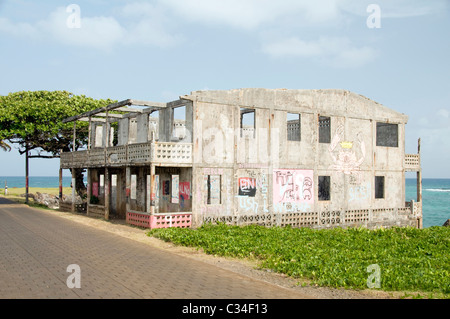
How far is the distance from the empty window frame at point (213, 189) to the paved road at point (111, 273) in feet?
18.3

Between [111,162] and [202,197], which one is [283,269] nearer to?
[202,197]

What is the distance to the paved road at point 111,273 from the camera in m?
9.01

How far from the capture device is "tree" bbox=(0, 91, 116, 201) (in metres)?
35.4

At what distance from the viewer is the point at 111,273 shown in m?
10.8

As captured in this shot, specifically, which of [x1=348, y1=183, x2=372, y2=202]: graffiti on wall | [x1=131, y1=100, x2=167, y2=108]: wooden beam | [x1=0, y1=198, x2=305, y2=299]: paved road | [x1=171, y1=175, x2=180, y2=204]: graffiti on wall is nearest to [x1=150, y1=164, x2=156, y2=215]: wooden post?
[x1=171, y1=175, x2=180, y2=204]: graffiti on wall

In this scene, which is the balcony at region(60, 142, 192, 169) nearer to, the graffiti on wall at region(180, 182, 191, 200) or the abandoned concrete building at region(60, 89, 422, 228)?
the abandoned concrete building at region(60, 89, 422, 228)

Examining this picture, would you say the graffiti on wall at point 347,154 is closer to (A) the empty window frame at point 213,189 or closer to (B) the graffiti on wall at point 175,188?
(A) the empty window frame at point 213,189

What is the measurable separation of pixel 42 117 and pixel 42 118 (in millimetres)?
151

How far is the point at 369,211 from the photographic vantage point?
87.5 feet

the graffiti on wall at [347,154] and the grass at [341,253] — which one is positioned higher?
the graffiti on wall at [347,154]

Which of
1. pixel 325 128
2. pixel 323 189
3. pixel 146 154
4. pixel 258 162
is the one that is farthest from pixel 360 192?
pixel 146 154

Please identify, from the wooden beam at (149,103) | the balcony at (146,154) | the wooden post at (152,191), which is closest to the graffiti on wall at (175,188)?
the balcony at (146,154)

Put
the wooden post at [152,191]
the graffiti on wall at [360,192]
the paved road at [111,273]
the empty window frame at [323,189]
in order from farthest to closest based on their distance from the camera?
the empty window frame at [323,189]
the graffiti on wall at [360,192]
the wooden post at [152,191]
the paved road at [111,273]
